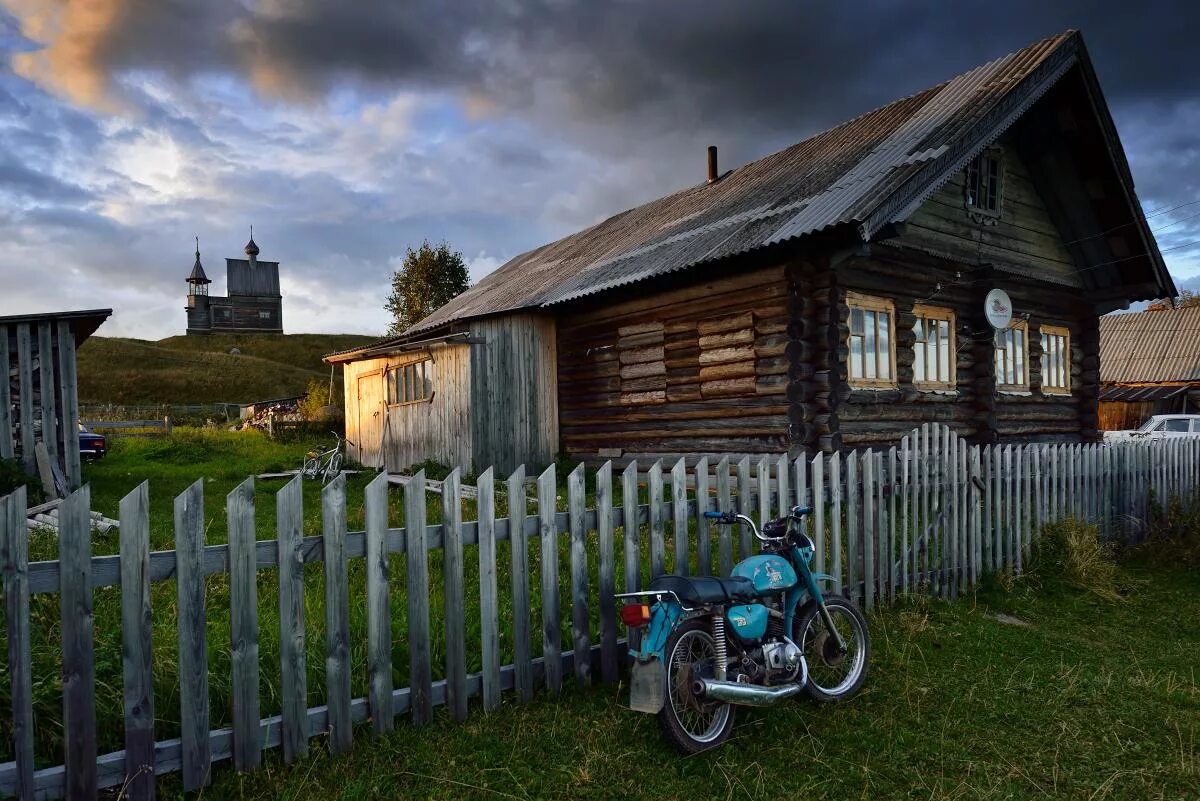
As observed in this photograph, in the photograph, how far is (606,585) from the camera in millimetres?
4359

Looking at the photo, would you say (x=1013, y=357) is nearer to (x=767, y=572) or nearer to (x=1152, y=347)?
(x=767, y=572)

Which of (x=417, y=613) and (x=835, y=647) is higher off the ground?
(x=417, y=613)

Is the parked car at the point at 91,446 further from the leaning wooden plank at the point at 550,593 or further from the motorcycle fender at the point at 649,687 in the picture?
the motorcycle fender at the point at 649,687

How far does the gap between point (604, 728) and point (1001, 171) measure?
42.2 feet

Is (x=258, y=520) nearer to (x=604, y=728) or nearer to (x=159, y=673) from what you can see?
(x=159, y=673)

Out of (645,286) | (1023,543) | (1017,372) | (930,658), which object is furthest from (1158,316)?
(930,658)

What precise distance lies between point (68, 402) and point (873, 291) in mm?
12782

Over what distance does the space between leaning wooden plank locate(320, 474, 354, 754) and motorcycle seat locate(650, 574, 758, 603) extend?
147 centimetres

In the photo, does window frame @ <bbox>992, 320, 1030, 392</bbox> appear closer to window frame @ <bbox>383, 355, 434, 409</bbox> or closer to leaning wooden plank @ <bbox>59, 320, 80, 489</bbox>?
window frame @ <bbox>383, 355, 434, 409</bbox>

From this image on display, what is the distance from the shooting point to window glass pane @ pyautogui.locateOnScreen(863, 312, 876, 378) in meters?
11.6

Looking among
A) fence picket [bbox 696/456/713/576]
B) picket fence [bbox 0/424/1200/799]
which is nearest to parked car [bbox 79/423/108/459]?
picket fence [bbox 0/424/1200/799]

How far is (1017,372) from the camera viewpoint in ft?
46.6

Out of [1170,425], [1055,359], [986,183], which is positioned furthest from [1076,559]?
[1170,425]

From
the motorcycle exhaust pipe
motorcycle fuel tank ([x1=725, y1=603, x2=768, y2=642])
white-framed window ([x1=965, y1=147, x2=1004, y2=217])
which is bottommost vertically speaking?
the motorcycle exhaust pipe
